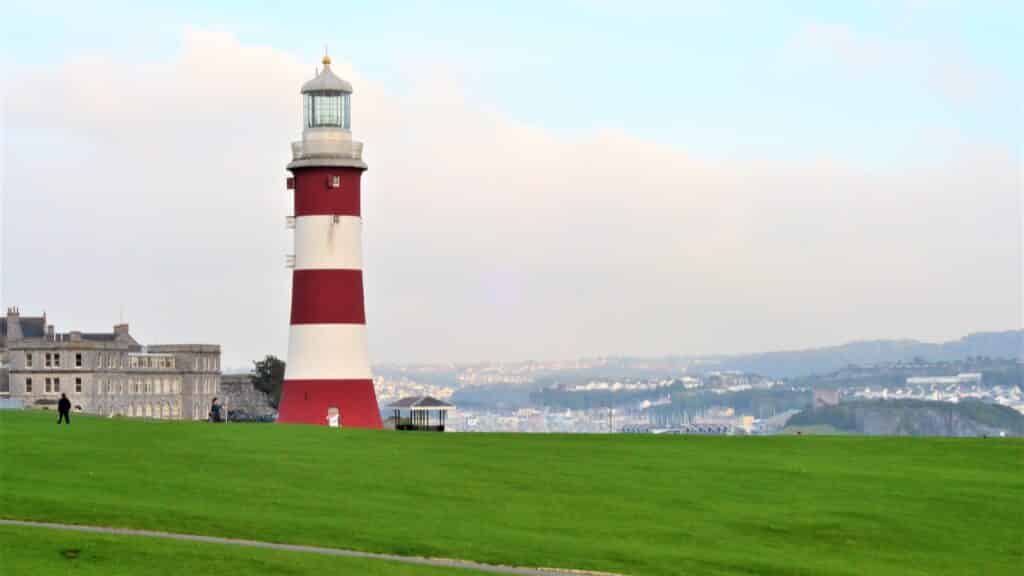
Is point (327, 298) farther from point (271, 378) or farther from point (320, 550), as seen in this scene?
point (271, 378)

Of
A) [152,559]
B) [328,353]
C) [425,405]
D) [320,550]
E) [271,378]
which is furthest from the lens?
[271,378]

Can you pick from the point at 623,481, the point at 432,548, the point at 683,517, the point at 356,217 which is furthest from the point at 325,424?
the point at 432,548

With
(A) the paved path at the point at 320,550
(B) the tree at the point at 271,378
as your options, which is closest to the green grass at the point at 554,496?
(A) the paved path at the point at 320,550

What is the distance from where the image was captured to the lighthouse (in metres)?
71.4

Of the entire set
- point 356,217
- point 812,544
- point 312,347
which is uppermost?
point 356,217

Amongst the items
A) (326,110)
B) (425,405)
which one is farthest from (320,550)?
(425,405)

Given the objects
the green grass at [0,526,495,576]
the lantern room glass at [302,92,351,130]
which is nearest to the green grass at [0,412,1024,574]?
the green grass at [0,526,495,576]

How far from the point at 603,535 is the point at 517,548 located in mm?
3306

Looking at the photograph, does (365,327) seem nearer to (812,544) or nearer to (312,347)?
(312,347)

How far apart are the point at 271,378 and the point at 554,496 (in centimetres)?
15044

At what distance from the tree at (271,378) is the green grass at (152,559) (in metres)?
154

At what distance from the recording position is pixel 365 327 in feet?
238

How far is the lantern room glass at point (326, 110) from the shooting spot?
75.1 meters

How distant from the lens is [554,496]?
42969mm
